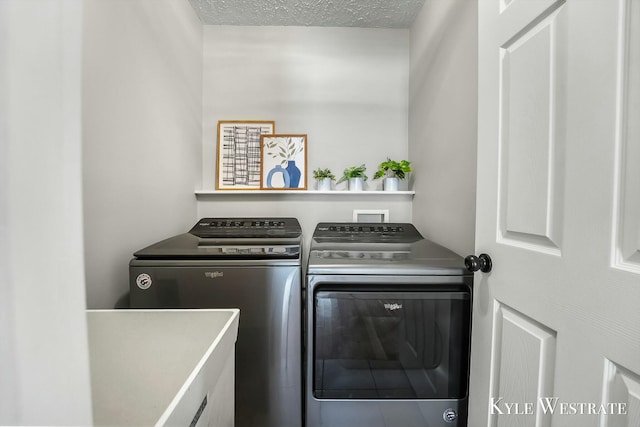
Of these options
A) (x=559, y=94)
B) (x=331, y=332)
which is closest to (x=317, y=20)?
(x=559, y=94)

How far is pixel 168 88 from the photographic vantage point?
146cm

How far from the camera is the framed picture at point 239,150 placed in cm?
193

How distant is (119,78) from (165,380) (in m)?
1.15

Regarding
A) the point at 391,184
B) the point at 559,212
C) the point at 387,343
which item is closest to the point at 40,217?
the point at 559,212

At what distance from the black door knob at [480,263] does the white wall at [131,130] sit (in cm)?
124

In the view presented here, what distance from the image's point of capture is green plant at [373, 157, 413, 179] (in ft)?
6.07

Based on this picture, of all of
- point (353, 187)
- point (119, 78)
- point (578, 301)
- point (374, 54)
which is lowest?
point (578, 301)

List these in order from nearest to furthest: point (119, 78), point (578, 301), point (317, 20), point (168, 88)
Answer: point (578, 301)
point (119, 78)
point (168, 88)
point (317, 20)

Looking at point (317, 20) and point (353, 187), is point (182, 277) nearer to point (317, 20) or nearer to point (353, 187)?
point (353, 187)

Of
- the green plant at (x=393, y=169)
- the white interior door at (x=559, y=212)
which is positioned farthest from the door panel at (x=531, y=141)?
the green plant at (x=393, y=169)

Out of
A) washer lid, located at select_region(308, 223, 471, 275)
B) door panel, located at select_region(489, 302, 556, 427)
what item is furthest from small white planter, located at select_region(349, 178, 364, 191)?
door panel, located at select_region(489, 302, 556, 427)

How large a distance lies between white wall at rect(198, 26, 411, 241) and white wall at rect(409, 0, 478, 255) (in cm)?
18

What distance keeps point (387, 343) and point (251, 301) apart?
565mm

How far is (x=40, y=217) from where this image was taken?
22 cm
